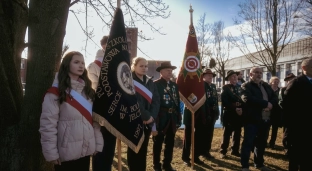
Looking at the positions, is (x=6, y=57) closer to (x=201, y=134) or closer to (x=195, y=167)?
(x=195, y=167)

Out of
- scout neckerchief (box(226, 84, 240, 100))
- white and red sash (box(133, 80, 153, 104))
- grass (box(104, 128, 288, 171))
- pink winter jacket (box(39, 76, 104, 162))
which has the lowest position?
grass (box(104, 128, 288, 171))

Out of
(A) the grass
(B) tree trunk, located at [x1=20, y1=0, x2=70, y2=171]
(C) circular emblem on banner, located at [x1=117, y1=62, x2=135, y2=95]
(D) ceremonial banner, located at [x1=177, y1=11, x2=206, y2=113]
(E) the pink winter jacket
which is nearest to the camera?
(E) the pink winter jacket

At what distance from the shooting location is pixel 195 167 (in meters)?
5.87

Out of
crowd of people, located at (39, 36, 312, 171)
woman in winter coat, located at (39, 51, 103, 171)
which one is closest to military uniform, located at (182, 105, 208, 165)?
crowd of people, located at (39, 36, 312, 171)

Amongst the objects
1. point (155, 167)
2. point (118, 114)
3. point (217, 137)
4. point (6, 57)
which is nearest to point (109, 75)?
point (118, 114)

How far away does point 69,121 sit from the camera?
9.32 feet

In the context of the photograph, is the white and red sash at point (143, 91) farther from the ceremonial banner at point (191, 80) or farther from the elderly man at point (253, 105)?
the elderly man at point (253, 105)

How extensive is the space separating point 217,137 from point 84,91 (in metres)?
7.29

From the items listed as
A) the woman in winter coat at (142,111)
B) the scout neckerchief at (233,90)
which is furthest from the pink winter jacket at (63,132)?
the scout neckerchief at (233,90)

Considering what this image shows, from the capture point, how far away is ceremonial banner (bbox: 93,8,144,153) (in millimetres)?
3361

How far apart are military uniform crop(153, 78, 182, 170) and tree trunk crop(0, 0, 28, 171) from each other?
2490mm

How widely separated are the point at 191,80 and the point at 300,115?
7.59ft

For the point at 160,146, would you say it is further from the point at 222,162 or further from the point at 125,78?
the point at 125,78

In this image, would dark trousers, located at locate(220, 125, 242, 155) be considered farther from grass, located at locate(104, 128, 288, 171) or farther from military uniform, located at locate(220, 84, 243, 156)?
grass, located at locate(104, 128, 288, 171)
